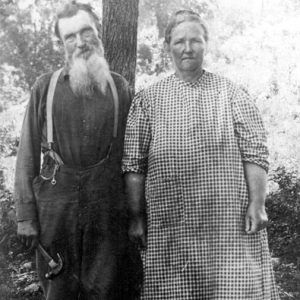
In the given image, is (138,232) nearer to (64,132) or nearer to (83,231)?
(83,231)

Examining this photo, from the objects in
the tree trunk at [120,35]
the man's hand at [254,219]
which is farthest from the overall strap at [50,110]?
the man's hand at [254,219]

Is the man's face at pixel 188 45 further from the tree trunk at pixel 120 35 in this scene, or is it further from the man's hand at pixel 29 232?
the man's hand at pixel 29 232

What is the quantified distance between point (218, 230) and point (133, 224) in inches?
19.7

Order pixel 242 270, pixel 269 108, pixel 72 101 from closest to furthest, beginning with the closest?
pixel 242 270 < pixel 72 101 < pixel 269 108

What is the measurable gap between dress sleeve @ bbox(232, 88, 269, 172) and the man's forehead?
37.2 inches

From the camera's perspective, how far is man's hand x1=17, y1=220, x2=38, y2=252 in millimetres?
2512

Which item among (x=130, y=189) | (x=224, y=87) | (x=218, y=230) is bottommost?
(x=218, y=230)

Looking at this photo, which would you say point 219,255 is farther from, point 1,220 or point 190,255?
point 1,220

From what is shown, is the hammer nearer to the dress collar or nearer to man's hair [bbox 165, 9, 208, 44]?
the dress collar

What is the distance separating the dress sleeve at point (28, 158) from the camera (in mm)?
2541

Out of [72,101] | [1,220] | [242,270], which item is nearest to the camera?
[242,270]

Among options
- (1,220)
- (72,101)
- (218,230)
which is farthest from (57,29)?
(1,220)

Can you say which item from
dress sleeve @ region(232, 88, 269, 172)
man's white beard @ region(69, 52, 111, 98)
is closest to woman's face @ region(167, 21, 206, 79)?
dress sleeve @ region(232, 88, 269, 172)

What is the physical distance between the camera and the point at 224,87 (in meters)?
2.56
